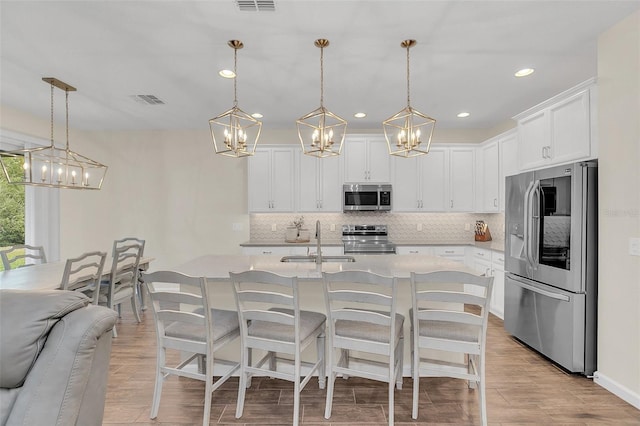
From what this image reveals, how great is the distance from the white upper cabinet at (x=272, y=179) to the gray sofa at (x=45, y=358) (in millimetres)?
4013

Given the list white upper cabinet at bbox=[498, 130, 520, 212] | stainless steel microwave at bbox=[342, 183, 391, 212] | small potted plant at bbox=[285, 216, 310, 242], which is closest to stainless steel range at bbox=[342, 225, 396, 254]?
stainless steel microwave at bbox=[342, 183, 391, 212]

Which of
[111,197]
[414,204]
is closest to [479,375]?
[414,204]

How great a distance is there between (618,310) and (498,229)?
9.25ft

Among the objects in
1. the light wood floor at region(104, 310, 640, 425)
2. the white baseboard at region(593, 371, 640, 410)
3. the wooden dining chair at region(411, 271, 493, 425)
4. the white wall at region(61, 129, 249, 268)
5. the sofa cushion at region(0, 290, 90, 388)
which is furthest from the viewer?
the white wall at region(61, 129, 249, 268)

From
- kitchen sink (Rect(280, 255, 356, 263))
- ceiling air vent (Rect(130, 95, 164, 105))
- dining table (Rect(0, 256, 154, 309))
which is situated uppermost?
ceiling air vent (Rect(130, 95, 164, 105))

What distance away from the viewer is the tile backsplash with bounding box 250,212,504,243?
5633 millimetres

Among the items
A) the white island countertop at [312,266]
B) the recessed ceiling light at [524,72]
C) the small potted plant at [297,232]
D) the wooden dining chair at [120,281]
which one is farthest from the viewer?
the small potted plant at [297,232]

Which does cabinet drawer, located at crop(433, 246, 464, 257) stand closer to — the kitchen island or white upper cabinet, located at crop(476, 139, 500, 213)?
white upper cabinet, located at crop(476, 139, 500, 213)

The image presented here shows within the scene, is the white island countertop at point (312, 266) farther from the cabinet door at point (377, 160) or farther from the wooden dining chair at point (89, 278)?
the cabinet door at point (377, 160)

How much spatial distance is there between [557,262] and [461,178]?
257 centimetres

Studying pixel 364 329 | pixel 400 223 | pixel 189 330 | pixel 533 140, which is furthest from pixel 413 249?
pixel 189 330

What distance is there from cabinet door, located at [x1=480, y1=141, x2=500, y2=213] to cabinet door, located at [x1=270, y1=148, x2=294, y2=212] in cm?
286

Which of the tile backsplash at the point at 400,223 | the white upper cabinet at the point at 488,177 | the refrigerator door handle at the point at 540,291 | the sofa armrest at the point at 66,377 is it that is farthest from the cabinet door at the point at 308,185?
the sofa armrest at the point at 66,377

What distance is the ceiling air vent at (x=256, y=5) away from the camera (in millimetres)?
2343
